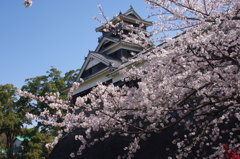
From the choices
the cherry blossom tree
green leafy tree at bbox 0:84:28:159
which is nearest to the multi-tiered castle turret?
green leafy tree at bbox 0:84:28:159

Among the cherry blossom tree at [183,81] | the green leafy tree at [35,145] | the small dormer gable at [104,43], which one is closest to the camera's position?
the cherry blossom tree at [183,81]

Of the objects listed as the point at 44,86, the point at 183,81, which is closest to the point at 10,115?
the point at 44,86

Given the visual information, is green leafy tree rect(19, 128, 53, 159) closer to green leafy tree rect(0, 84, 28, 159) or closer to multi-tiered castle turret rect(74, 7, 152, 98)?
green leafy tree rect(0, 84, 28, 159)

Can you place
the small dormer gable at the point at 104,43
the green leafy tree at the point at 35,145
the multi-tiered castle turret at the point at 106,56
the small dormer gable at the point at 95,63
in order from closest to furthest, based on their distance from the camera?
the multi-tiered castle turret at the point at 106,56, the small dormer gable at the point at 95,63, the green leafy tree at the point at 35,145, the small dormer gable at the point at 104,43

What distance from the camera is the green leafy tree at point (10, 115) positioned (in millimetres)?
Answer: 20031

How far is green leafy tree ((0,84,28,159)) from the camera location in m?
20.0

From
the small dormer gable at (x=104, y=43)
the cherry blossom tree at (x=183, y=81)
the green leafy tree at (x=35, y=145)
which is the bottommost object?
the cherry blossom tree at (x=183, y=81)

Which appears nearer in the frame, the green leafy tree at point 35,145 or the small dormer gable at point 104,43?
the green leafy tree at point 35,145

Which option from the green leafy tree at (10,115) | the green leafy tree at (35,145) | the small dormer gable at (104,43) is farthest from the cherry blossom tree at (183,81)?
the green leafy tree at (10,115)

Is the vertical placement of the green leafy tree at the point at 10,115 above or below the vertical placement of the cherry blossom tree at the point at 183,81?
above

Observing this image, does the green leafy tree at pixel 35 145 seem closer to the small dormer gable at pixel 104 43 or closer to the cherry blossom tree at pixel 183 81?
the small dormer gable at pixel 104 43

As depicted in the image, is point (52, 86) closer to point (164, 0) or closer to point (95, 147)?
point (95, 147)

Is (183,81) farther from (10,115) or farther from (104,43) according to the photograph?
(10,115)

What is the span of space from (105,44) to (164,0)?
15599mm
